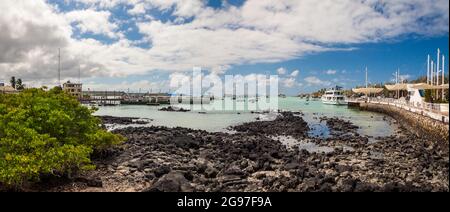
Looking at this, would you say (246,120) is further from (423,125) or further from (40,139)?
(40,139)

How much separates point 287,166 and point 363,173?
3.06 metres

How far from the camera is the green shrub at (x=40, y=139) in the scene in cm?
1088

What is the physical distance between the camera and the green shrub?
10875 mm

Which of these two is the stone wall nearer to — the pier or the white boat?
the white boat

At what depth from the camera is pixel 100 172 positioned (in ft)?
47.2

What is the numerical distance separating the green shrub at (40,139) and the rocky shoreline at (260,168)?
0.99 meters

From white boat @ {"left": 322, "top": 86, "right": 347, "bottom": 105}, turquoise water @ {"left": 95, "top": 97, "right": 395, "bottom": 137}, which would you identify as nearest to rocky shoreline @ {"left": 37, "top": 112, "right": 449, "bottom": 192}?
turquoise water @ {"left": 95, "top": 97, "right": 395, "bottom": 137}

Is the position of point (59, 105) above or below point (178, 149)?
above
